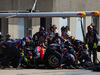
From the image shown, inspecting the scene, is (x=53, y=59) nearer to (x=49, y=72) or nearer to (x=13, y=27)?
(x=49, y=72)

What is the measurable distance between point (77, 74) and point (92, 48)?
3.51 m

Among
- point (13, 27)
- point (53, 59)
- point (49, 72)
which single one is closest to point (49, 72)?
point (49, 72)

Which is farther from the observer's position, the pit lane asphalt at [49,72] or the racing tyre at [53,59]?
the racing tyre at [53,59]

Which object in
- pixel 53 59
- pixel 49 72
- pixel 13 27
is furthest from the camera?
pixel 13 27

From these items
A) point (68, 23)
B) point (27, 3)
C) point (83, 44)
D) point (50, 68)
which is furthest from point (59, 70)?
point (68, 23)

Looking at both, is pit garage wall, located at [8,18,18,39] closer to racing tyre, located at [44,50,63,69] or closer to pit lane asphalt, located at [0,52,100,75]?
racing tyre, located at [44,50,63,69]

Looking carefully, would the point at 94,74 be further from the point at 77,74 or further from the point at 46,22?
the point at 46,22

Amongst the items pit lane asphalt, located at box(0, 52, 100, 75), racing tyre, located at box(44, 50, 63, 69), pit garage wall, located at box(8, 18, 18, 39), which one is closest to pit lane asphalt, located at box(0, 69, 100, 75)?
pit lane asphalt, located at box(0, 52, 100, 75)

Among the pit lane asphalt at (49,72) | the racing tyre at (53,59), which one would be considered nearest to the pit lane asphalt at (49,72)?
the pit lane asphalt at (49,72)

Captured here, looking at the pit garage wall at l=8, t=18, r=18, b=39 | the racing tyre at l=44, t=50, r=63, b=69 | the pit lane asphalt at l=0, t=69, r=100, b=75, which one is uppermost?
the pit garage wall at l=8, t=18, r=18, b=39

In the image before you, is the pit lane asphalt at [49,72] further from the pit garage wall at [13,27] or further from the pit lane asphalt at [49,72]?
the pit garage wall at [13,27]

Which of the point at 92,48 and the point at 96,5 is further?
the point at 96,5

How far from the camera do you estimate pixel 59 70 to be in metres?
14.1

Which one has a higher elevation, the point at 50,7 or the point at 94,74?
the point at 50,7
